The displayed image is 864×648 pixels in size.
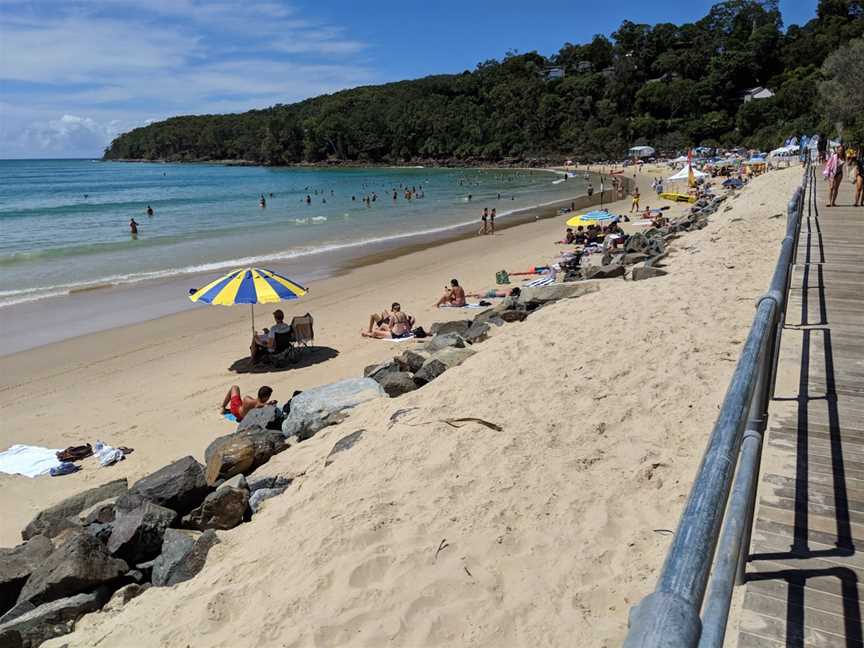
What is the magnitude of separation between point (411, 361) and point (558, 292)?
3.65 meters

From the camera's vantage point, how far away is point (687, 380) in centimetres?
577

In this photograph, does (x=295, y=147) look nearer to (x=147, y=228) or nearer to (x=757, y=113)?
(x=757, y=113)

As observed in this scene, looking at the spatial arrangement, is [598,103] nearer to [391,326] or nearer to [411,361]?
[391,326]

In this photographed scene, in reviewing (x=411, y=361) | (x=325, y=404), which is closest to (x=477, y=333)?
(x=411, y=361)

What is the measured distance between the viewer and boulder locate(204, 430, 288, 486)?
625cm

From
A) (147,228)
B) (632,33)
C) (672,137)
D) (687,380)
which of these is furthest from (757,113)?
(687,380)

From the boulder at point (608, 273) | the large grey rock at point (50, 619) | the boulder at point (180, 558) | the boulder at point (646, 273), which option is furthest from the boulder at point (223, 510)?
the boulder at point (608, 273)

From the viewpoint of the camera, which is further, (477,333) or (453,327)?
(453,327)


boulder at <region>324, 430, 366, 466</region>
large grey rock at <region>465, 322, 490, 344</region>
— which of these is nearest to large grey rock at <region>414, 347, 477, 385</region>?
large grey rock at <region>465, 322, 490, 344</region>

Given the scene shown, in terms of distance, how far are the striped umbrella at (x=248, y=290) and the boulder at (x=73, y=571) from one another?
5.76m

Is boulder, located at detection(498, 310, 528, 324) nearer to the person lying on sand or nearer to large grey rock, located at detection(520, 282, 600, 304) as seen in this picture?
large grey rock, located at detection(520, 282, 600, 304)

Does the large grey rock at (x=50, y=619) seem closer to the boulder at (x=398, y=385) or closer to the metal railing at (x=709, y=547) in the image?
the boulder at (x=398, y=385)

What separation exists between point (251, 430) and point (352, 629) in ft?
13.2

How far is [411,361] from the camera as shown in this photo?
8.89 metres
